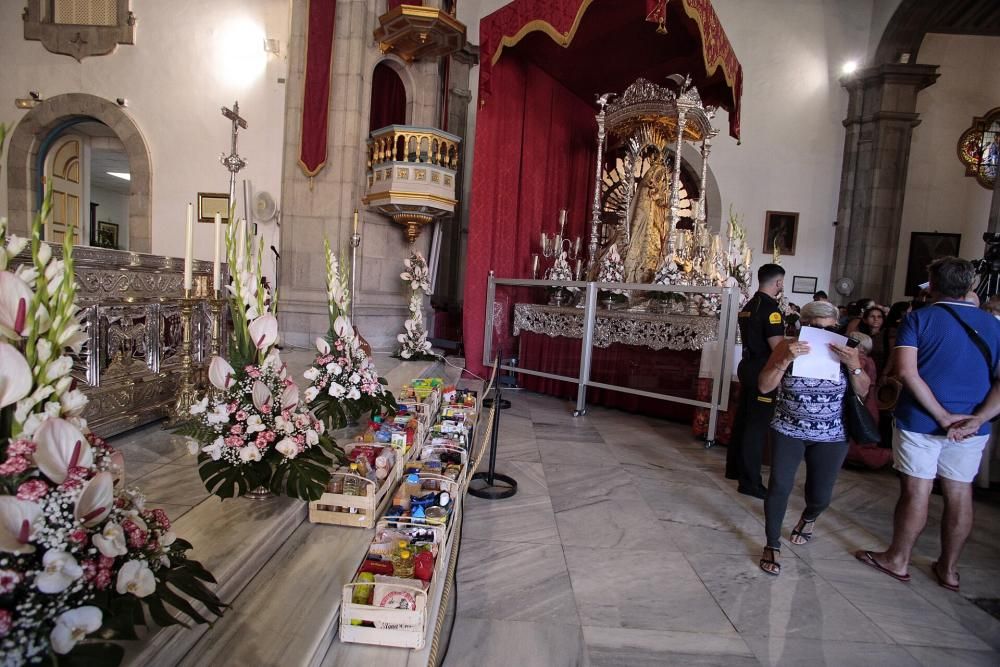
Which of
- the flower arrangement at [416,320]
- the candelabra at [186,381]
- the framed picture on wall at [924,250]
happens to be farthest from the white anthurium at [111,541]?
the framed picture on wall at [924,250]

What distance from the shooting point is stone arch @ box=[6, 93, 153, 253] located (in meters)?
7.57

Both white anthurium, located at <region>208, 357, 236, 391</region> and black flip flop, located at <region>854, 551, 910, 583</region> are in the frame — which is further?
black flip flop, located at <region>854, 551, 910, 583</region>

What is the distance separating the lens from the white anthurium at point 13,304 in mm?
849

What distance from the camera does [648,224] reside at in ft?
21.0

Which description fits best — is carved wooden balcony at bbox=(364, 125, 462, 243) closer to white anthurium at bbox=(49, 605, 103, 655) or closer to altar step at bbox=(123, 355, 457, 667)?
altar step at bbox=(123, 355, 457, 667)

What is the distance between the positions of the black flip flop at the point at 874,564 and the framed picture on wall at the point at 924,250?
335 inches

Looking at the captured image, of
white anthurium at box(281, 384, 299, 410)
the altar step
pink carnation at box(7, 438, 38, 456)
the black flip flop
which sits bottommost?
the black flip flop

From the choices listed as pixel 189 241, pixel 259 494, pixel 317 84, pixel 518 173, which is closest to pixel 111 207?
pixel 317 84

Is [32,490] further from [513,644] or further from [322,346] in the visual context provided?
[322,346]

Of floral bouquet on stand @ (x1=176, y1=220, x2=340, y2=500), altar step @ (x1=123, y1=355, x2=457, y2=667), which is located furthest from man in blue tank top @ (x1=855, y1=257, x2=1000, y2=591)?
floral bouquet on stand @ (x1=176, y1=220, x2=340, y2=500)

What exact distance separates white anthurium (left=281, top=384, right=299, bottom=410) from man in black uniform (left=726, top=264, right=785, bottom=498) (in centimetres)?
285

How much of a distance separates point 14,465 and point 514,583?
6.42ft

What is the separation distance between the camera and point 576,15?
458cm

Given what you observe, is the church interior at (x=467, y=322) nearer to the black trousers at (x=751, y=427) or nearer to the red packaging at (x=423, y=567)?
the red packaging at (x=423, y=567)
